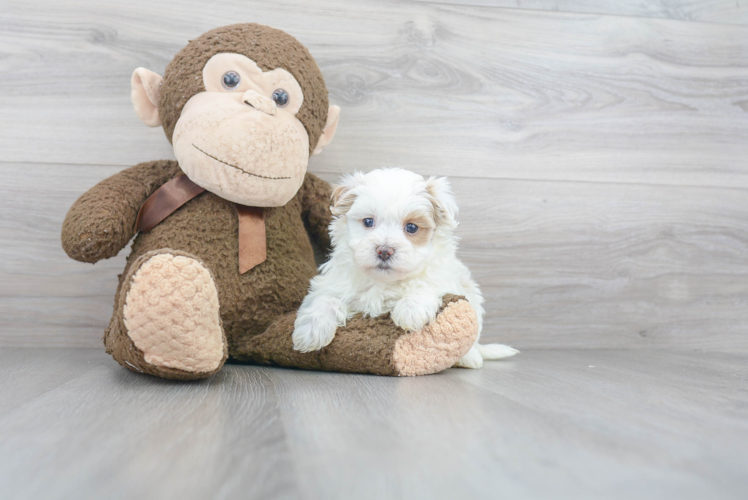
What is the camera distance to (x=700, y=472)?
48cm

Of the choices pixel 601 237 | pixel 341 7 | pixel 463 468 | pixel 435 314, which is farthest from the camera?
pixel 601 237

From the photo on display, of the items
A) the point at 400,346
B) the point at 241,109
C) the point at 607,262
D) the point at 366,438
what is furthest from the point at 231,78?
the point at 607,262

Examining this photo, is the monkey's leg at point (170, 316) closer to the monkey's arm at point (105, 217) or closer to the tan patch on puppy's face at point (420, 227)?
the monkey's arm at point (105, 217)

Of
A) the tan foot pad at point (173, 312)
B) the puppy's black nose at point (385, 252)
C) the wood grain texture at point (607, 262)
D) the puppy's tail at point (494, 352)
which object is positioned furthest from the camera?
the wood grain texture at point (607, 262)

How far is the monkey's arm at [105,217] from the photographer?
0.86 metres

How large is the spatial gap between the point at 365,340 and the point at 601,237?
0.75 metres

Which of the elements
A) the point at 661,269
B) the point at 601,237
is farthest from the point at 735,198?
the point at 601,237

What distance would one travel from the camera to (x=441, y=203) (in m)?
0.89

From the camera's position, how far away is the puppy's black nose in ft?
2.74

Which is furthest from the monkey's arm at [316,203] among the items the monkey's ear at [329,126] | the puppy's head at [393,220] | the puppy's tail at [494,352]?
the puppy's tail at [494,352]

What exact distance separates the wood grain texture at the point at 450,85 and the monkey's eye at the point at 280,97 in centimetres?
29

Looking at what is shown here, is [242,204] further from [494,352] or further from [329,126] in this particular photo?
[494,352]

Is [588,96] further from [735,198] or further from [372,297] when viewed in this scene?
[372,297]

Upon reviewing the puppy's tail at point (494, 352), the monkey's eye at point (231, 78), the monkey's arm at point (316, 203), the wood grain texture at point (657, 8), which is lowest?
the puppy's tail at point (494, 352)
